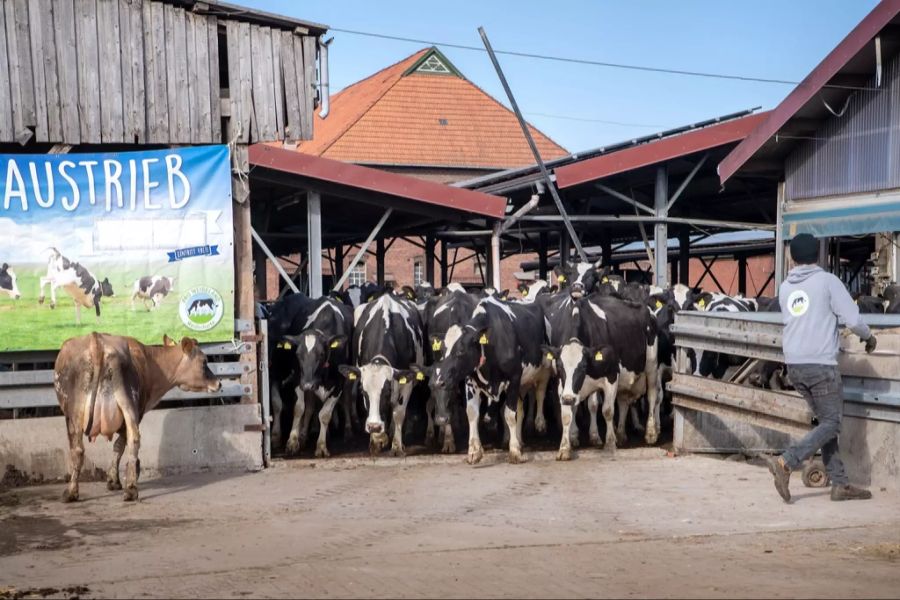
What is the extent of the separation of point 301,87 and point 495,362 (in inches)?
152

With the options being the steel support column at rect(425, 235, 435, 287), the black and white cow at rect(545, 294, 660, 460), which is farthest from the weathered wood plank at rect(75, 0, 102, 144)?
the steel support column at rect(425, 235, 435, 287)

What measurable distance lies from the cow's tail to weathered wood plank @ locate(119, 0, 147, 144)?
274 centimetres

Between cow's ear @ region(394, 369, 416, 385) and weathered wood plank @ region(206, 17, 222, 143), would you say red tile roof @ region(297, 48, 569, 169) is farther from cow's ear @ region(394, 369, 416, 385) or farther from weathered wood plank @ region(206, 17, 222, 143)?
weathered wood plank @ region(206, 17, 222, 143)

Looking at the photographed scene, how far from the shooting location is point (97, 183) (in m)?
12.4

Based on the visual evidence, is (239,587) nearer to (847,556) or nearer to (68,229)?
(847,556)

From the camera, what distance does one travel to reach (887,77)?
1506 cm

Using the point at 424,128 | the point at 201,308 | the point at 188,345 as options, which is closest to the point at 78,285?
the point at 201,308

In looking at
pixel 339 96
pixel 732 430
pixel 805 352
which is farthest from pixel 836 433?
pixel 339 96

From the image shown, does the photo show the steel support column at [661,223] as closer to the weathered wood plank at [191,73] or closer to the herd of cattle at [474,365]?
the herd of cattle at [474,365]

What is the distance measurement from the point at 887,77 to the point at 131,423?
33.3 feet

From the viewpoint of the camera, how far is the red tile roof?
45938mm

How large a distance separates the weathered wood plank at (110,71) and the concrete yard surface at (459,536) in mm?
3728

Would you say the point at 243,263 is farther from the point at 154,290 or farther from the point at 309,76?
the point at 309,76

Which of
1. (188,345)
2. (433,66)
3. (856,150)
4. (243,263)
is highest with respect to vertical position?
(433,66)
